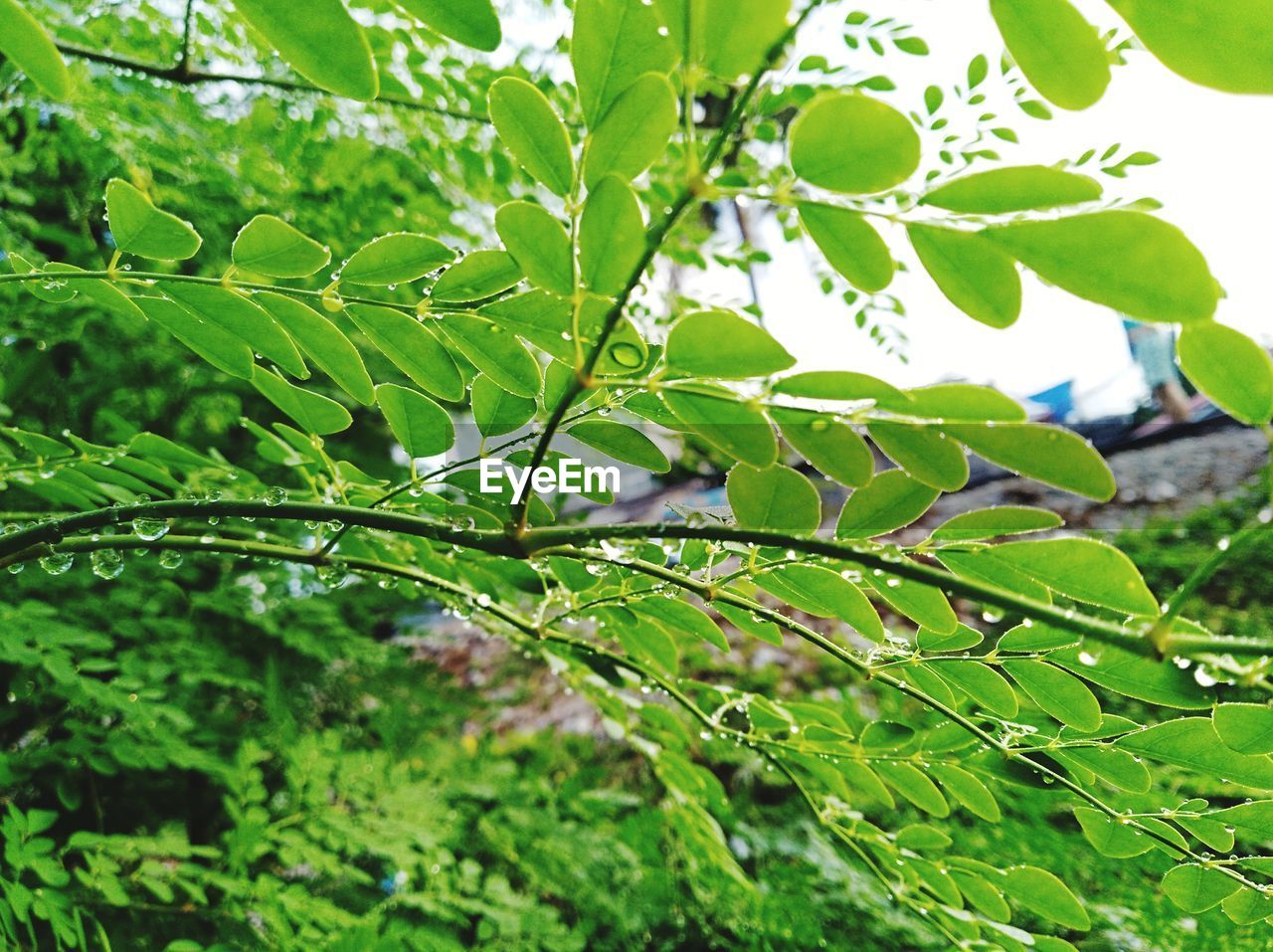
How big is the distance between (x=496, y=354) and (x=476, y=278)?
0.18ft

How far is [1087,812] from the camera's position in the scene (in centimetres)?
55

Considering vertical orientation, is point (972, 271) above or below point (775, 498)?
above

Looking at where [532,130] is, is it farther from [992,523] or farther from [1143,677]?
[1143,677]

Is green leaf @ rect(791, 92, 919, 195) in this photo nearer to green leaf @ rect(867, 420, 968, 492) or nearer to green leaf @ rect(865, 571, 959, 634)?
green leaf @ rect(867, 420, 968, 492)

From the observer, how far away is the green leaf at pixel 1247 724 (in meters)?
0.42

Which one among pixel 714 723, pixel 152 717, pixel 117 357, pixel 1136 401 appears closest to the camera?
pixel 714 723

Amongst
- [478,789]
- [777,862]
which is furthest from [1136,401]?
[478,789]

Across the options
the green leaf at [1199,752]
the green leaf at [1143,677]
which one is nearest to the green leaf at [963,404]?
the green leaf at [1143,677]

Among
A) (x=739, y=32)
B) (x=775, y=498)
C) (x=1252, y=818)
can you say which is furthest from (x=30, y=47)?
(x=1252, y=818)

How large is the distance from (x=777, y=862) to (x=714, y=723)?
1.24 metres

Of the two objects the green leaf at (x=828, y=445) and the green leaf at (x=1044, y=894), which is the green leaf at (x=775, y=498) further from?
the green leaf at (x=1044, y=894)

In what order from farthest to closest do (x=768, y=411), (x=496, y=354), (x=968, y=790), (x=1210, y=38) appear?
(x=968, y=790) < (x=496, y=354) < (x=768, y=411) < (x=1210, y=38)

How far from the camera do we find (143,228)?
0.44m

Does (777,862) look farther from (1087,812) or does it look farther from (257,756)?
(1087,812)
